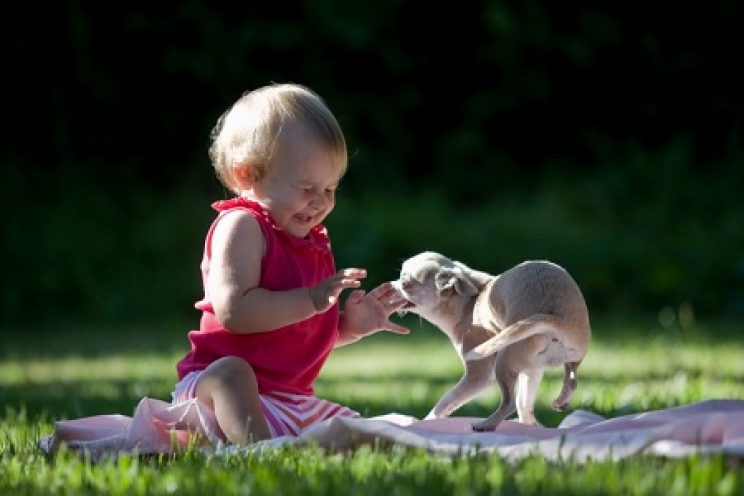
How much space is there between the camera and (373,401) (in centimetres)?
560

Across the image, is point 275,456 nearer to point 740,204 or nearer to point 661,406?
point 661,406


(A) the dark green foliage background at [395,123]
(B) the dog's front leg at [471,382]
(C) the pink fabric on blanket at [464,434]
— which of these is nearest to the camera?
(C) the pink fabric on blanket at [464,434]

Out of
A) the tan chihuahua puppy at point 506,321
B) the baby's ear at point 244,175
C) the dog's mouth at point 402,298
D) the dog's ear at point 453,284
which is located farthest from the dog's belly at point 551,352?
the baby's ear at point 244,175

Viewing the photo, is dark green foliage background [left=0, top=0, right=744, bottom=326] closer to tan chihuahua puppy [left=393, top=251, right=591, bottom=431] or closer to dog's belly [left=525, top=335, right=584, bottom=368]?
tan chihuahua puppy [left=393, top=251, right=591, bottom=431]

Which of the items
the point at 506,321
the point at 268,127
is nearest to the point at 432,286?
the point at 506,321

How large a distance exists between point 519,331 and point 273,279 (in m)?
0.77

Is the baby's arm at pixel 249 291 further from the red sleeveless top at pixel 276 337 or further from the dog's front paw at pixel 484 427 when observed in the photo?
the dog's front paw at pixel 484 427

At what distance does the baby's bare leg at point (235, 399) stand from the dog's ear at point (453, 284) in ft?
2.11

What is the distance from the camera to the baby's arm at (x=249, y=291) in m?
3.90

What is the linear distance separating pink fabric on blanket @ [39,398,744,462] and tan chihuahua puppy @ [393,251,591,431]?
12 centimetres

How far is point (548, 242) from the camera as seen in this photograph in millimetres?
11141

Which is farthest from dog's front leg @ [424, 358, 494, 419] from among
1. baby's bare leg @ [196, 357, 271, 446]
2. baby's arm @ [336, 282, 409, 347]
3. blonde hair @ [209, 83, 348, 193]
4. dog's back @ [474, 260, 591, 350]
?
blonde hair @ [209, 83, 348, 193]

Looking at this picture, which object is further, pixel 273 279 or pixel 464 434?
pixel 273 279

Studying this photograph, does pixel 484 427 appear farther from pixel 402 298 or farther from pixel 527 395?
pixel 402 298
